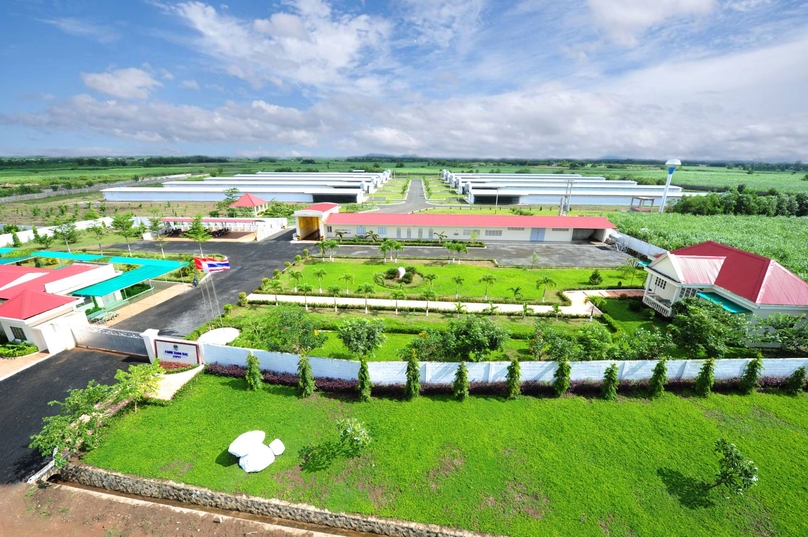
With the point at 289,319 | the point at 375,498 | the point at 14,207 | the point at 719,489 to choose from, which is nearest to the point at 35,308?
Answer: the point at 289,319

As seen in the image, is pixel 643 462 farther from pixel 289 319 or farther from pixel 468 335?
pixel 289 319

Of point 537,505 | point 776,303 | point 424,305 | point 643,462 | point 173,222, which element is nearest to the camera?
point 537,505

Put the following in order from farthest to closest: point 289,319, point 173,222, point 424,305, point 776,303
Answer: point 173,222, point 424,305, point 776,303, point 289,319

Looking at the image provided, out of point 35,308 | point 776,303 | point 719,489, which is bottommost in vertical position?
point 719,489

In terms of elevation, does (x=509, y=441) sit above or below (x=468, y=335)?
below

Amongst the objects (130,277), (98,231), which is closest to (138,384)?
(130,277)

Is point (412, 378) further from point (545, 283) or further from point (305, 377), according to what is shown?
point (545, 283)

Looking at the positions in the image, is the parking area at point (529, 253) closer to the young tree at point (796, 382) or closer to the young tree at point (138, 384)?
the young tree at point (796, 382)
